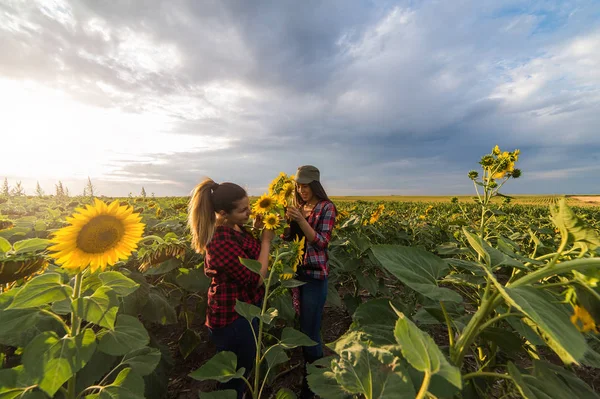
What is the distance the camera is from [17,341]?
3.96 ft

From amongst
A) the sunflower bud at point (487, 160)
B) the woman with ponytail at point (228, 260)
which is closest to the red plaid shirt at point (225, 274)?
the woman with ponytail at point (228, 260)

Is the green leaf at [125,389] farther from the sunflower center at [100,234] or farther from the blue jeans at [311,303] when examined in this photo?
the blue jeans at [311,303]

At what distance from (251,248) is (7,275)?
1519 millimetres

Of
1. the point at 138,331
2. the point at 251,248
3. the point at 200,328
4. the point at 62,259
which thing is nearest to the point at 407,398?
the point at 138,331

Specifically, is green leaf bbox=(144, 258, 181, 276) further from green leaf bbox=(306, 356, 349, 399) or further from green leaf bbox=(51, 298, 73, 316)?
green leaf bbox=(306, 356, 349, 399)

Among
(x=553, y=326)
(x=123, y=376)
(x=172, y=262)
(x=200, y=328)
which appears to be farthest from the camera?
(x=200, y=328)

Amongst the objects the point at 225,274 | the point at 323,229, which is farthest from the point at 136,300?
the point at 323,229

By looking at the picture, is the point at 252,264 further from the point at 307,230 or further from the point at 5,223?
the point at 5,223

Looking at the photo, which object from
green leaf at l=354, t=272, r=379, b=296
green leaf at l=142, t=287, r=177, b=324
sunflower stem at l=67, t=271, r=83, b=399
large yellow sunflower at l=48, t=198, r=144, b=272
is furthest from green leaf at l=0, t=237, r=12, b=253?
green leaf at l=354, t=272, r=379, b=296

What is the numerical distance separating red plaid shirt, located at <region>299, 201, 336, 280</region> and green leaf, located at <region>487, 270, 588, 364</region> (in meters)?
2.37

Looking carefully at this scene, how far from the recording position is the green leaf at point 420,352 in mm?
510

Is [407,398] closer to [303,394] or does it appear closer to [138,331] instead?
[138,331]

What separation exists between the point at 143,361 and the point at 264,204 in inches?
61.3

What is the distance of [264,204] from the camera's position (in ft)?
8.77
